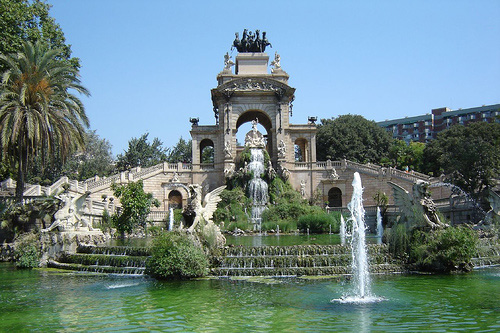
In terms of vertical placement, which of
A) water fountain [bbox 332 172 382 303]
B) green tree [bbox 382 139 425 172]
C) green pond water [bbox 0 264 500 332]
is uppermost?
green tree [bbox 382 139 425 172]

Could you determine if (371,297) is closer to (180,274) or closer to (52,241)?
(180,274)

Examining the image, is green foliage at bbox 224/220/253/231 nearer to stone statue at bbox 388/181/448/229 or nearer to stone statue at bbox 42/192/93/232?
stone statue at bbox 42/192/93/232

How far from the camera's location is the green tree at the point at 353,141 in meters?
57.8

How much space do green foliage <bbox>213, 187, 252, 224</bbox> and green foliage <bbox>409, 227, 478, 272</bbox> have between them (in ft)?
64.9

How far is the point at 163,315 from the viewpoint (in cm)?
1019

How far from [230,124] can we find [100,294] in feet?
108

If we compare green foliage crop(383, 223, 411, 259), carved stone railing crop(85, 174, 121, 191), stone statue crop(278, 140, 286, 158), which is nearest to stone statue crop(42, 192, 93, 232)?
green foliage crop(383, 223, 411, 259)

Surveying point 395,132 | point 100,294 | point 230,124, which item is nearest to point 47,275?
point 100,294

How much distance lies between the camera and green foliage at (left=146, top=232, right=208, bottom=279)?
14.9 m

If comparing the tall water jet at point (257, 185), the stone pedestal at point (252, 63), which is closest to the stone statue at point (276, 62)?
the stone pedestal at point (252, 63)

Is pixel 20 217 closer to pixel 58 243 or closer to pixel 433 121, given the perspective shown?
pixel 58 243

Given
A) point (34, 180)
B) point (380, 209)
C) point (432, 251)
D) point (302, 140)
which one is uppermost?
point (302, 140)

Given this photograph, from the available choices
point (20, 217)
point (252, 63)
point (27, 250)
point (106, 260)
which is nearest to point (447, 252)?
point (106, 260)

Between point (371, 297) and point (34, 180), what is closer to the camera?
point (371, 297)
